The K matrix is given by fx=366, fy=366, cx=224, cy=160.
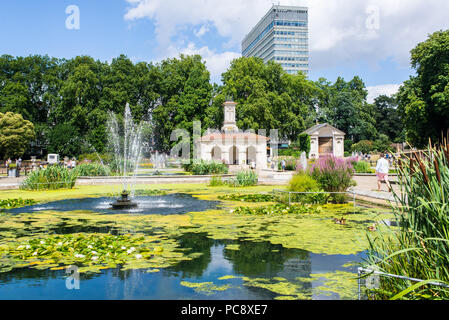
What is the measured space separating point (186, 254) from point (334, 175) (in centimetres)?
819

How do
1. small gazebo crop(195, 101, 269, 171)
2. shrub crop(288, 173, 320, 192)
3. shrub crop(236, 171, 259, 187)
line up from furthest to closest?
small gazebo crop(195, 101, 269, 171) → shrub crop(236, 171, 259, 187) → shrub crop(288, 173, 320, 192)

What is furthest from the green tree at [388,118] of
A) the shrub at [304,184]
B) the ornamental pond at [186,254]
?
the ornamental pond at [186,254]

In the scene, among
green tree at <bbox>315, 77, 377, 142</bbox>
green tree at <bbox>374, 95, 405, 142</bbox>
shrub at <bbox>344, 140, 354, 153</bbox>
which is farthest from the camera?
green tree at <bbox>374, 95, 405, 142</bbox>

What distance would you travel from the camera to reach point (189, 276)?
539 centimetres

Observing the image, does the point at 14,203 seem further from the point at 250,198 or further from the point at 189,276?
the point at 189,276

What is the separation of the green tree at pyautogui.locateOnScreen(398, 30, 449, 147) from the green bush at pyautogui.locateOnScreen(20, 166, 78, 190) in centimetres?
2797

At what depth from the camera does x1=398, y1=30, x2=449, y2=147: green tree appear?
3136 cm

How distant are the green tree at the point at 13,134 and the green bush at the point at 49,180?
27709mm

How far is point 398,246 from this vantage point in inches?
174

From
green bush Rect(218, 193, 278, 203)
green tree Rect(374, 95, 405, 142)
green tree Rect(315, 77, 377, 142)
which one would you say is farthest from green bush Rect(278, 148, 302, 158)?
green bush Rect(218, 193, 278, 203)

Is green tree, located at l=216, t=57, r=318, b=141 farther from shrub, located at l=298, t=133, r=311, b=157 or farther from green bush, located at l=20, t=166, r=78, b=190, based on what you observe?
green bush, located at l=20, t=166, r=78, b=190

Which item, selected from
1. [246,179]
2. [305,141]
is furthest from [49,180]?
[305,141]

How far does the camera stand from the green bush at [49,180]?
18.5 m
